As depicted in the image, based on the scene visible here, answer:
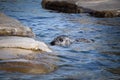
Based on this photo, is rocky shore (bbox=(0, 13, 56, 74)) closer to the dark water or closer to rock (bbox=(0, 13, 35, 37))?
rock (bbox=(0, 13, 35, 37))

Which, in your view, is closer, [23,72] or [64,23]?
[23,72]

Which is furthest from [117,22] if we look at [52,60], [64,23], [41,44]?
[52,60]

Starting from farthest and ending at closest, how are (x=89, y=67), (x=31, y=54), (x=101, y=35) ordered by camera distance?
(x=101, y=35) < (x=31, y=54) < (x=89, y=67)

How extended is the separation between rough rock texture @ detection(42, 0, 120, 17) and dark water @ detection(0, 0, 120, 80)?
65 centimetres

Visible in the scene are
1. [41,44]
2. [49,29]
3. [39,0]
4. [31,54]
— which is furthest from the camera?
[39,0]

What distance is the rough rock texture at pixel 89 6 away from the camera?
14961 millimetres

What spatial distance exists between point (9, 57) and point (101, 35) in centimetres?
441

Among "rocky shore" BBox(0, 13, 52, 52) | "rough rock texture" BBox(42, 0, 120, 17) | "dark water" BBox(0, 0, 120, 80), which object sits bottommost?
"dark water" BBox(0, 0, 120, 80)

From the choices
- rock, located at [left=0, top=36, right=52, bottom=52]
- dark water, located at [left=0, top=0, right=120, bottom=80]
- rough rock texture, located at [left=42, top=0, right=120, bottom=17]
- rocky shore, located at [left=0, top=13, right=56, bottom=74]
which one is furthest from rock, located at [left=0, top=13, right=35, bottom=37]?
rough rock texture, located at [left=42, top=0, right=120, bottom=17]

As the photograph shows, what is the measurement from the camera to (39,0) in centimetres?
2222

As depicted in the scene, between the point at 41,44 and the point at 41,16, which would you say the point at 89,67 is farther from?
the point at 41,16

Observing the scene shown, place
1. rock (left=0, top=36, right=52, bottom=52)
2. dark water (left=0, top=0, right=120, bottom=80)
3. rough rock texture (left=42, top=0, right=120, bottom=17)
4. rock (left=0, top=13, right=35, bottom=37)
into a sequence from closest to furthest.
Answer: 1. dark water (left=0, top=0, right=120, bottom=80)
2. rock (left=0, top=36, right=52, bottom=52)
3. rock (left=0, top=13, right=35, bottom=37)
4. rough rock texture (left=42, top=0, right=120, bottom=17)

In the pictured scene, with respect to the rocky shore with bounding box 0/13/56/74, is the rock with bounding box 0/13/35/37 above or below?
above

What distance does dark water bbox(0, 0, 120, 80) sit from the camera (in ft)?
22.0
